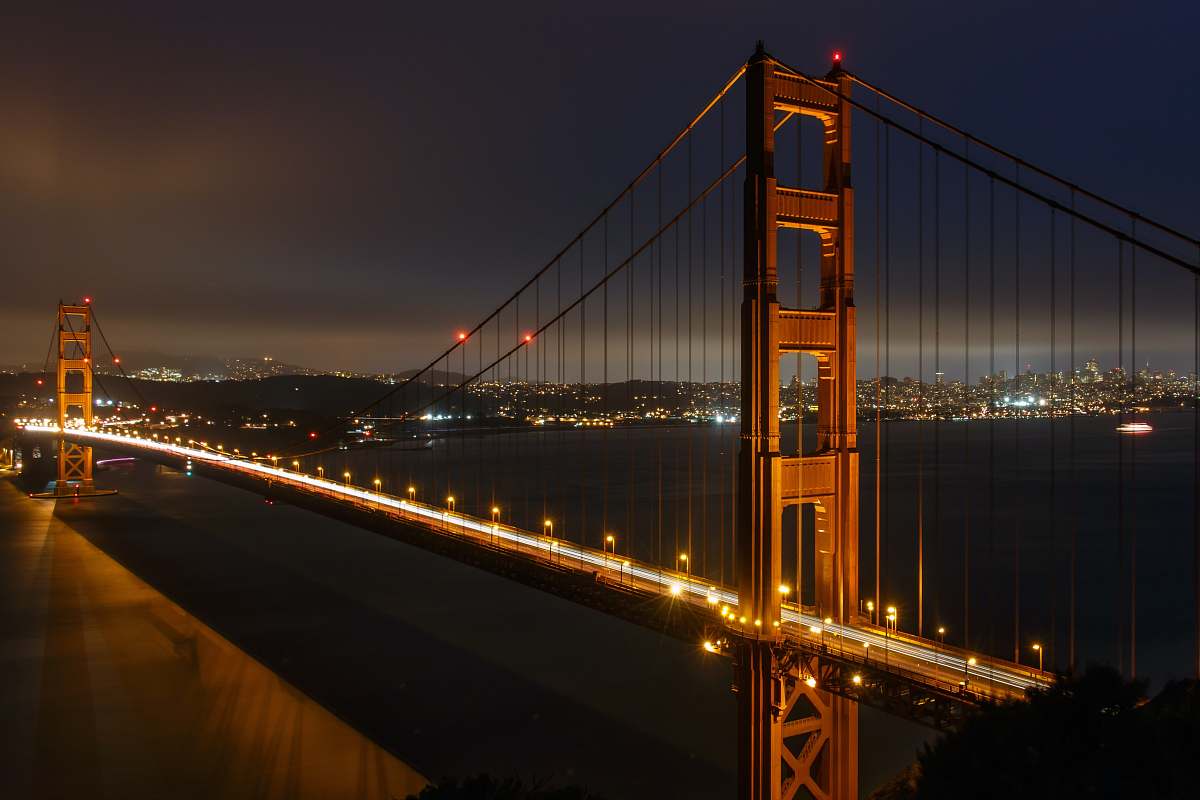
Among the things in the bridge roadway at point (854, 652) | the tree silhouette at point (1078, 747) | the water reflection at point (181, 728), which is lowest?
the water reflection at point (181, 728)

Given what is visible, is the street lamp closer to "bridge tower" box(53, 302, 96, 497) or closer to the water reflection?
the water reflection

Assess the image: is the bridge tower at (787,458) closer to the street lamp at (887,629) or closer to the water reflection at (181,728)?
the street lamp at (887,629)

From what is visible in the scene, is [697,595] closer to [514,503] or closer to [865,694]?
[865,694]

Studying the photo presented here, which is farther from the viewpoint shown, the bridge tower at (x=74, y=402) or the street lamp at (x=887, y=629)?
the bridge tower at (x=74, y=402)

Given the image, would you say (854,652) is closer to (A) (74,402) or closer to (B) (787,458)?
(B) (787,458)

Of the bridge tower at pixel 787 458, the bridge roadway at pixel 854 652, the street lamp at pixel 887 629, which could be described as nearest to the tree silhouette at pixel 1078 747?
the bridge roadway at pixel 854 652

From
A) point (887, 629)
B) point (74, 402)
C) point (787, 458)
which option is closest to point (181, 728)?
point (787, 458)

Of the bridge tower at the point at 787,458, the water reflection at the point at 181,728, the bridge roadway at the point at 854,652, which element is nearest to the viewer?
the bridge roadway at the point at 854,652
